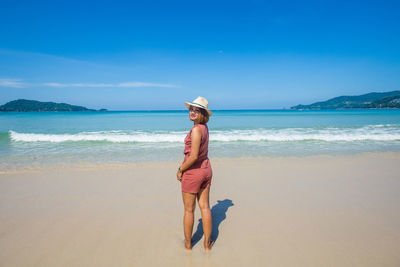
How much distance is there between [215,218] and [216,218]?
0.8 inches

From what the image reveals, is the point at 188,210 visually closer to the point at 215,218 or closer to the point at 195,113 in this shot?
the point at 195,113

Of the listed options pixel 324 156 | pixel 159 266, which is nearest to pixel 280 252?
pixel 159 266

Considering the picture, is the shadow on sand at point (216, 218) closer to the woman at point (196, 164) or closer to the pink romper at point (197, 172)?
the woman at point (196, 164)

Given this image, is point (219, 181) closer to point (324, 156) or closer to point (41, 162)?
point (324, 156)

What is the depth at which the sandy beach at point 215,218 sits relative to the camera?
2898mm

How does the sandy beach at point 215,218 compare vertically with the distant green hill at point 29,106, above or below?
below

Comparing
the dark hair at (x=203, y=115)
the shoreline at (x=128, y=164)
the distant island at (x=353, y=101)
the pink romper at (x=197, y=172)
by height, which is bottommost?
the shoreline at (x=128, y=164)

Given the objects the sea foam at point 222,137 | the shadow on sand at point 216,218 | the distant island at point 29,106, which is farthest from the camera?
the distant island at point 29,106

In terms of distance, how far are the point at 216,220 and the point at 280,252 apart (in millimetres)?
1263

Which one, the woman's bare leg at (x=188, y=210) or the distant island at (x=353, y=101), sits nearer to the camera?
the woman's bare leg at (x=188, y=210)

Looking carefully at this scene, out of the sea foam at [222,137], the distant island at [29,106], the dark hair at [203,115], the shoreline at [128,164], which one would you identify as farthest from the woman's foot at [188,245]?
the distant island at [29,106]

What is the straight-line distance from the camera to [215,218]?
3.99m

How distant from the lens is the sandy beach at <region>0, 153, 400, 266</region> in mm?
2898

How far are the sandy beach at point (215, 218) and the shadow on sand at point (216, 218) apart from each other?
2cm
